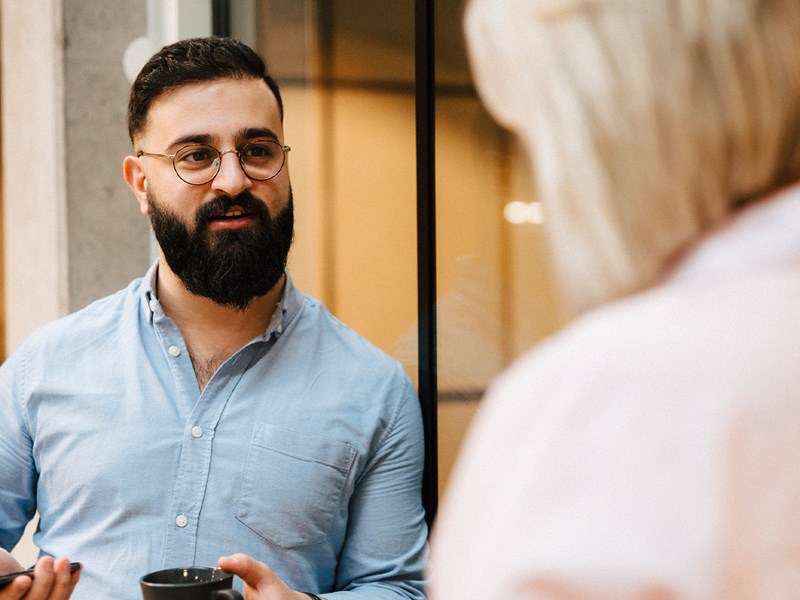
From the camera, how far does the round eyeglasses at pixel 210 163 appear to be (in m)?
2.21

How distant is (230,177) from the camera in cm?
217

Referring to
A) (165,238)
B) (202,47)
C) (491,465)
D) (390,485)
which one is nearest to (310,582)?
(390,485)

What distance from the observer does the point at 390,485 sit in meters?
2.18

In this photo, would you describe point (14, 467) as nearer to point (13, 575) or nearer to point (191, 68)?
point (13, 575)

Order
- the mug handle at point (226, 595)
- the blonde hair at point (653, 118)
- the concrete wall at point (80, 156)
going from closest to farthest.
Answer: the blonde hair at point (653, 118), the mug handle at point (226, 595), the concrete wall at point (80, 156)

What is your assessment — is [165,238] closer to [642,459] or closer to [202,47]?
[202,47]

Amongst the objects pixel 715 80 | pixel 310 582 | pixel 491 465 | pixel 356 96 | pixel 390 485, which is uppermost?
pixel 356 96

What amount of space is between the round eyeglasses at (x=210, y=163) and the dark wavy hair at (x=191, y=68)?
153 millimetres

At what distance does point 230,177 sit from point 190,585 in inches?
35.9

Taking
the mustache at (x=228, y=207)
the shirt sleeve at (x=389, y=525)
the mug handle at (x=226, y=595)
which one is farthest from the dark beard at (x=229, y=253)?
the mug handle at (x=226, y=595)

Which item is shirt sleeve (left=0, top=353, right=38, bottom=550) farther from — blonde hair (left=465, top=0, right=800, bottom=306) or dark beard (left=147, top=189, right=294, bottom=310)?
blonde hair (left=465, top=0, right=800, bottom=306)

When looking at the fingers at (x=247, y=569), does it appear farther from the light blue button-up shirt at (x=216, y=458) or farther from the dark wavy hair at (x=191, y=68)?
the dark wavy hair at (x=191, y=68)

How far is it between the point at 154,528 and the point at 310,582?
320 millimetres

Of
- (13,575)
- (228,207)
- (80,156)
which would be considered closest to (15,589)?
(13,575)
